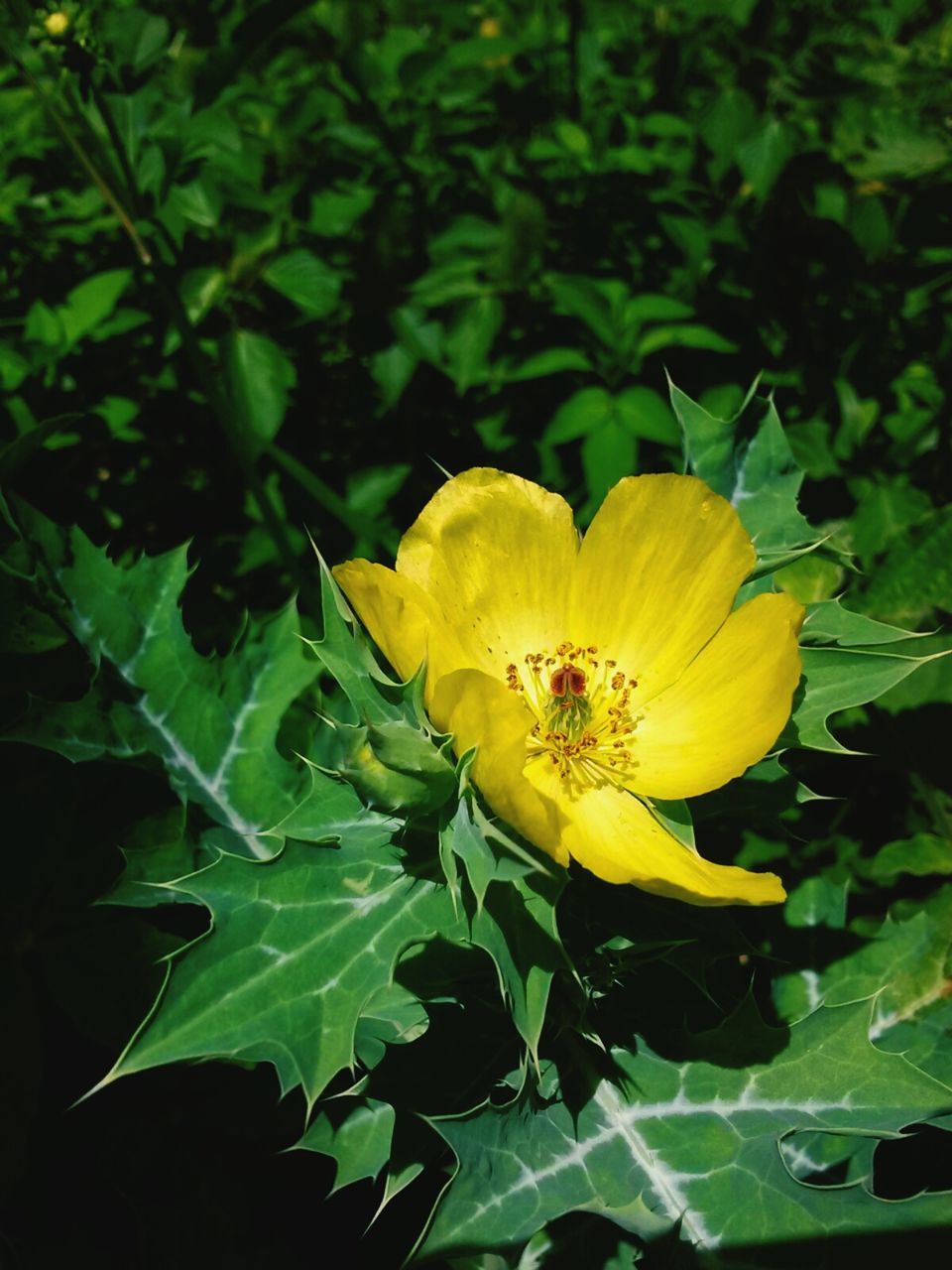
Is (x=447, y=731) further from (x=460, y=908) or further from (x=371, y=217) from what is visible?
(x=371, y=217)

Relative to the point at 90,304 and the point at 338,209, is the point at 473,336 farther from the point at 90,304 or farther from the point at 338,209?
the point at 90,304

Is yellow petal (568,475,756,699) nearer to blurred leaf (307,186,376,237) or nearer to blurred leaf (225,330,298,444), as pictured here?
blurred leaf (225,330,298,444)

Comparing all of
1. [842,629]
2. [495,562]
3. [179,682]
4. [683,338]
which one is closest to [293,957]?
[495,562]

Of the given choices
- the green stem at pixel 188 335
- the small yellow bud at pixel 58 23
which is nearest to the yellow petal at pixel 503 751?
the green stem at pixel 188 335

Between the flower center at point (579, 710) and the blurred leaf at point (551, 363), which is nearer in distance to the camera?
the flower center at point (579, 710)

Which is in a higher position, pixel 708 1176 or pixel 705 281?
pixel 705 281

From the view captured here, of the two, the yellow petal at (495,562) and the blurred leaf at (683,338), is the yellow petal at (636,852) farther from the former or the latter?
the blurred leaf at (683,338)

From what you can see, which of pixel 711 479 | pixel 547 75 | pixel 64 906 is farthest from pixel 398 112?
pixel 64 906
